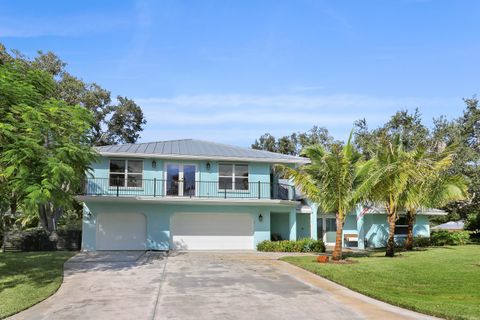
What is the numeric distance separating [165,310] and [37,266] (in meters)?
8.78

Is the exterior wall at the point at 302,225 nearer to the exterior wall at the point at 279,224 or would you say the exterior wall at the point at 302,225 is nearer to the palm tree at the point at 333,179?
the exterior wall at the point at 279,224

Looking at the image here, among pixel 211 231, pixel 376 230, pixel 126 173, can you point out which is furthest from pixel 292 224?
pixel 126 173

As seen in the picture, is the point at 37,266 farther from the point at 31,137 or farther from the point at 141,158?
the point at 141,158

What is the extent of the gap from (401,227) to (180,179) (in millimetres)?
15231

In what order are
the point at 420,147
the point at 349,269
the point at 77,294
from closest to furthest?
the point at 77,294, the point at 349,269, the point at 420,147

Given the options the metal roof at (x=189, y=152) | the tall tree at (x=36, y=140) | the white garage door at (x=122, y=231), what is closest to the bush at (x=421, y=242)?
the metal roof at (x=189, y=152)

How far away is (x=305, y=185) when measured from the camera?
62.6ft

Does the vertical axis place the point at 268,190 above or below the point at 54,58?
below

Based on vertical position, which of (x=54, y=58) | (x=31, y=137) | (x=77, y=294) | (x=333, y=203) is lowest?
(x=77, y=294)

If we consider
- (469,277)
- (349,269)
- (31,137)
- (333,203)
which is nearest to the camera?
(31,137)

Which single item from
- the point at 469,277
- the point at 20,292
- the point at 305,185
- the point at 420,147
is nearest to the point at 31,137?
the point at 20,292

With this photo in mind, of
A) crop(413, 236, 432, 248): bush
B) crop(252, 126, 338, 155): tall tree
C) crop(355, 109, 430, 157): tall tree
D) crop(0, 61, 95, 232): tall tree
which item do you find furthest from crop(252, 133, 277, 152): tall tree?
crop(0, 61, 95, 232): tall tree

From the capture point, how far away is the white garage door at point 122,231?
24156 millimetres

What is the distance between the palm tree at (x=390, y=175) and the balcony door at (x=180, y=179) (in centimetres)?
987
